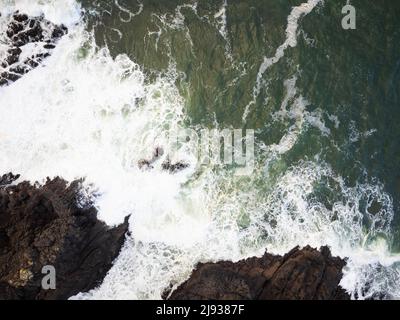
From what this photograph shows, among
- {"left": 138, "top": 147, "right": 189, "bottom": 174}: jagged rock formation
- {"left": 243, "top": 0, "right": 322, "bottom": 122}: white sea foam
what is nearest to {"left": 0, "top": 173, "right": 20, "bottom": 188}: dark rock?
{"left": 138, "top": 147, "right": 189, "bottom": 174}: jagged rock formation

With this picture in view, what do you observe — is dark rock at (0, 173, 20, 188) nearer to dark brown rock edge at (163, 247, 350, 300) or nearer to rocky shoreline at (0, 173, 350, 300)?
rocky shoreline at (0, 173, 350, 300)

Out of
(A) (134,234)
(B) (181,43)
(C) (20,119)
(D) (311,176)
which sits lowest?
(A) (134,234)

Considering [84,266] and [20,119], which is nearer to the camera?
[84,266]

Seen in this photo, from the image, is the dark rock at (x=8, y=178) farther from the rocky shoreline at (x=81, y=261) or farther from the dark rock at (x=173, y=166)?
the dark rock at (x=173, y=166)

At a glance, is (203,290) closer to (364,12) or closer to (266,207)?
(266,207)
